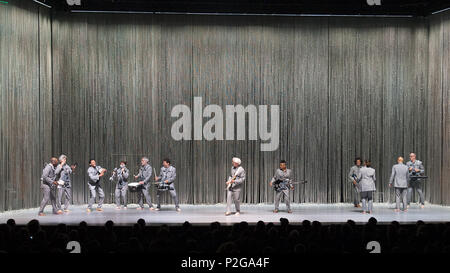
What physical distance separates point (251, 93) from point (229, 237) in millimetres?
10405

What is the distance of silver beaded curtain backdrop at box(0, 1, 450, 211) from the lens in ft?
52.0

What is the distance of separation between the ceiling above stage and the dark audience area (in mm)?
9817

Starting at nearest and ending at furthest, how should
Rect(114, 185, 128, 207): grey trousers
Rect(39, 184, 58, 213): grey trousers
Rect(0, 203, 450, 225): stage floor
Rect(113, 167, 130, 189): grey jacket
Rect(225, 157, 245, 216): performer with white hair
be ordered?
Rect(0, 203, 450, 225): stage floor < Rect(39, 184, 58, 213): grey trousers < Rect(225, 157, 245, 216): performer with white hair < Rect(113, 167, 130, 189): grey jacket < Rect(114, 185, 128, 207): grey trousers

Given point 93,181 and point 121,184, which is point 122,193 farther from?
point 93,181

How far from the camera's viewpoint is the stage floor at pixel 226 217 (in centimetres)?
1170

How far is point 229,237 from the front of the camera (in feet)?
20.8

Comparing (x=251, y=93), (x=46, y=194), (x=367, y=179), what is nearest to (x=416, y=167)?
(x=367, y=179)

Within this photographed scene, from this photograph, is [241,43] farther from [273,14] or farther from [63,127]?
[63,127]

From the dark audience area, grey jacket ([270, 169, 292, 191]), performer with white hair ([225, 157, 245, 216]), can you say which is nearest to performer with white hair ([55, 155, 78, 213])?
performer with white hair ([225, 157, 245, 216])

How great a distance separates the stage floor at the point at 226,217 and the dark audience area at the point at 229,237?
4.05 metres

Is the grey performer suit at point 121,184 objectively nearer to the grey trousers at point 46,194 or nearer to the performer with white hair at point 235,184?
the grey trousers at point 46,194

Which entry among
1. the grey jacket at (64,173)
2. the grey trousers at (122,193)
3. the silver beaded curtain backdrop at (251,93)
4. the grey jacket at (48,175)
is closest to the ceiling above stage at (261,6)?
the silver beaded curtain backdrop at (251,93)

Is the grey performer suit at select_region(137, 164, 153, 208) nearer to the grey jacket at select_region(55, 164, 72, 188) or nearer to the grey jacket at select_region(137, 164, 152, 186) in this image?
the grey jacket at select_region(137, 164, 152, 186)
